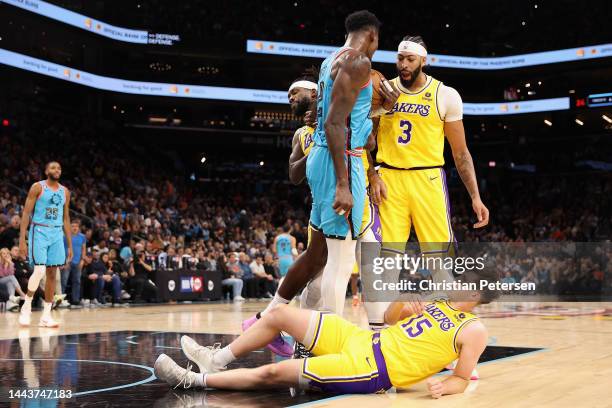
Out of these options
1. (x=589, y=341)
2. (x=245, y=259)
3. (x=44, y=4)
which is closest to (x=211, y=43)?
(x=44, y=4)

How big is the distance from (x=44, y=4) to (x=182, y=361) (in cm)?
2302

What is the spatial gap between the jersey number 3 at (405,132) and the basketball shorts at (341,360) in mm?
1629

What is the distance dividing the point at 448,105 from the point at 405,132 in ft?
1.20

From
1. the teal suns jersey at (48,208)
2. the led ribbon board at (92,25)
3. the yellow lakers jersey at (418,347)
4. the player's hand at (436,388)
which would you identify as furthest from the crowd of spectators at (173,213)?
the player's hand at (436,388)

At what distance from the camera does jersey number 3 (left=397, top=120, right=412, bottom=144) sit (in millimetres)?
5400

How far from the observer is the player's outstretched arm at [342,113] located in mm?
4484

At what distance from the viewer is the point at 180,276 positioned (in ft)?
53.5

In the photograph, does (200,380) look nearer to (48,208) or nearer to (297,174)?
(297,174)

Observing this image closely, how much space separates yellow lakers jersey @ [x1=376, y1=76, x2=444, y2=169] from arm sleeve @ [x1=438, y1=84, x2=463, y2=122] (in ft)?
0.11

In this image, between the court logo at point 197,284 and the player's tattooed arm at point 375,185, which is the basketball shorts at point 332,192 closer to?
the player's tattooed arm at point 375,185

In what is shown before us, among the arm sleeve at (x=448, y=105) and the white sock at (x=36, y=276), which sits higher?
the arm sleeve at (x=448, y=105)

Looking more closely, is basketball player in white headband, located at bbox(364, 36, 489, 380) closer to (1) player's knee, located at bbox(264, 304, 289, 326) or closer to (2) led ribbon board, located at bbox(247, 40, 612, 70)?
(1) player's knee, located at bbox(264, 304, 289, 326)

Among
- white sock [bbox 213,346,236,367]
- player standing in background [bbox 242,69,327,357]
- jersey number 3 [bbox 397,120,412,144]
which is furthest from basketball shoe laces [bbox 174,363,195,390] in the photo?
jersey number 3 [bbox 397,120,412,144]

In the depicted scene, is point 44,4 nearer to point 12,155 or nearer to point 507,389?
point 12,155
